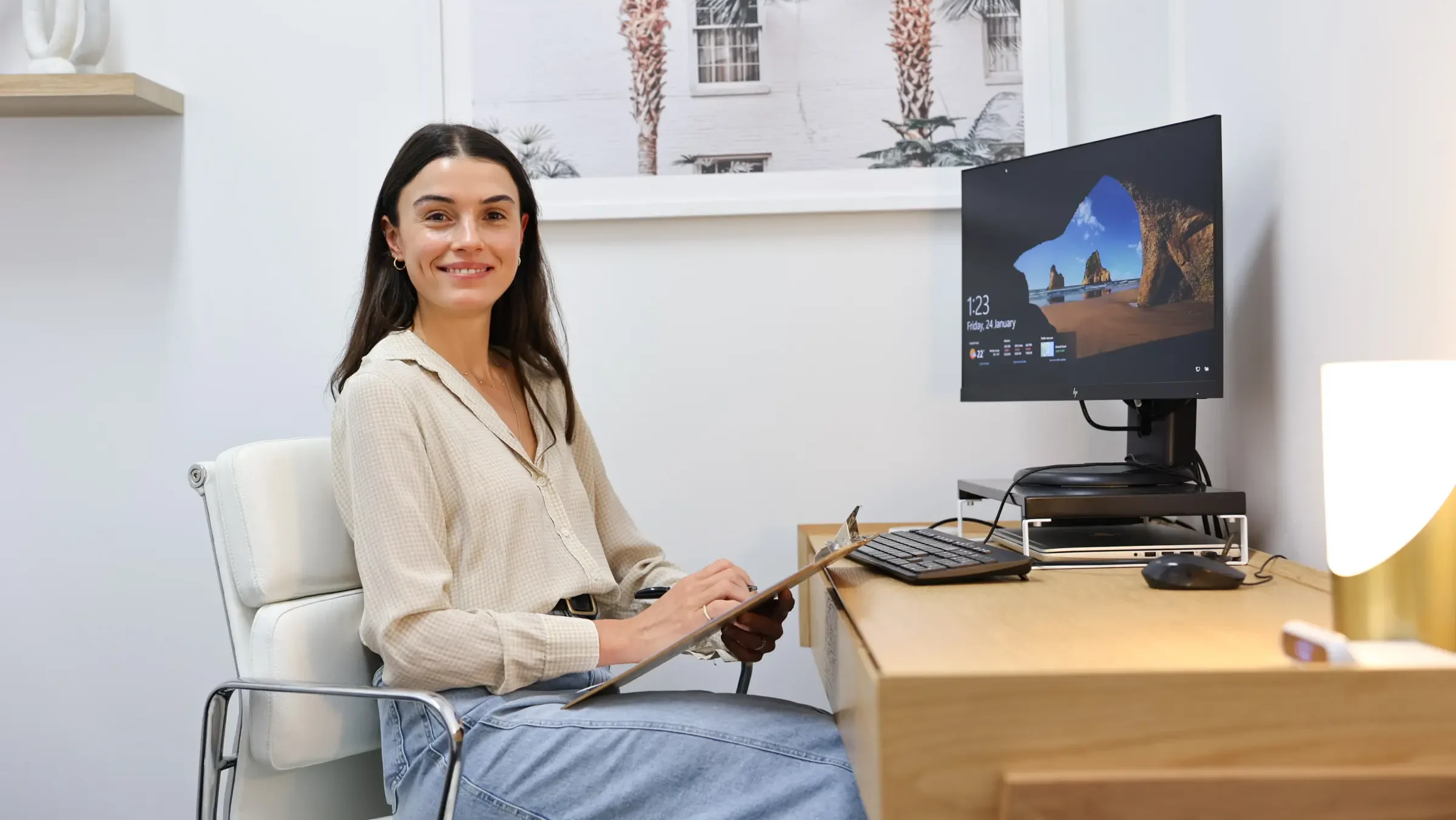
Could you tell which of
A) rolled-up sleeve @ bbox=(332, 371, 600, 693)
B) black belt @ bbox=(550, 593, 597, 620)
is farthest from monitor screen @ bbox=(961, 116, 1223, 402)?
rolled-up sleeve @ bbox=(332, 371, 600, 693)

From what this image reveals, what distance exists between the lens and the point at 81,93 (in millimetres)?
1931

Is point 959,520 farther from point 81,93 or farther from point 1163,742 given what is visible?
point 81,93

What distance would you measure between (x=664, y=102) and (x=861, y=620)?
51.8 inches

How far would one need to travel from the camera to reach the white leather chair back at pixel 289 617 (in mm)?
1405

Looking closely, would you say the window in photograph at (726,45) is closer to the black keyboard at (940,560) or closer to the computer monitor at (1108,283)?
the computer monitor at (1108,283)

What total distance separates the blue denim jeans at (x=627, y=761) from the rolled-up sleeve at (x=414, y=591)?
0.05 metres

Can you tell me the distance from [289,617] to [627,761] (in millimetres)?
521

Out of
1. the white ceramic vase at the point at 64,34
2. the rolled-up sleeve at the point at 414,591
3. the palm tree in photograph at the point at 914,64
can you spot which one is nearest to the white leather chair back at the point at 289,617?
the rolled-up sleeve at the point at 414,591

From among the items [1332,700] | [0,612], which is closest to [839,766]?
[1332,700]

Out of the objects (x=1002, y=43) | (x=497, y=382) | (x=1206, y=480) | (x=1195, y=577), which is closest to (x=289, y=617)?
(x=497, y=382)

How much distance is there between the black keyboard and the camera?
133 cm

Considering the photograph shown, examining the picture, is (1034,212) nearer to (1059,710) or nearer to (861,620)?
(861,620)

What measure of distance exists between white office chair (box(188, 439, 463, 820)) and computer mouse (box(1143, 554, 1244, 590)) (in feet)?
3.16

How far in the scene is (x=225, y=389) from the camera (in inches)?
83.9
